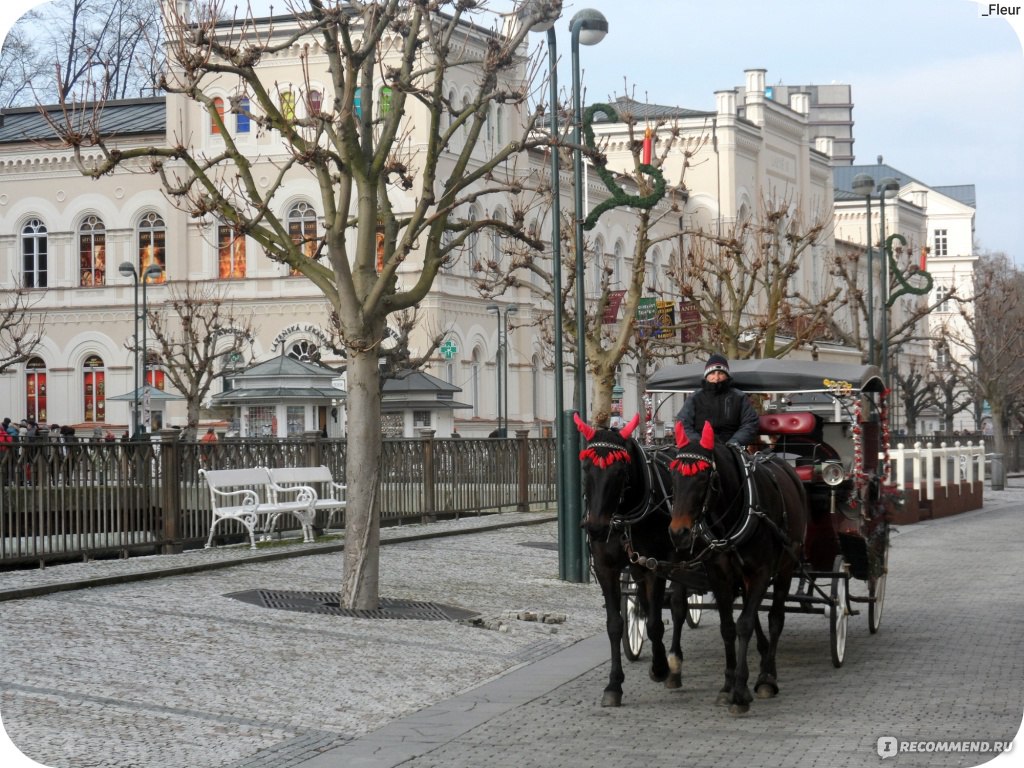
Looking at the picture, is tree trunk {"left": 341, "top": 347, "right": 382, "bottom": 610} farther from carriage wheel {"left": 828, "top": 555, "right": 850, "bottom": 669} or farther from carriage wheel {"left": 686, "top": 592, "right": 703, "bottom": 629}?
carriage wheel {"left": 828, "top": 555, "right": 850, "bottom": 669}

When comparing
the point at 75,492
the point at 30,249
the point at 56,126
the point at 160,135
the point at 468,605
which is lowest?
the point at 468,605

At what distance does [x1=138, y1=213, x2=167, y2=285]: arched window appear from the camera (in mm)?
59406

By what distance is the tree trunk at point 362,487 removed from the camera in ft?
49.8

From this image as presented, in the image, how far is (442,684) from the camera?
11.4 m

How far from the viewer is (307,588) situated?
1666cm

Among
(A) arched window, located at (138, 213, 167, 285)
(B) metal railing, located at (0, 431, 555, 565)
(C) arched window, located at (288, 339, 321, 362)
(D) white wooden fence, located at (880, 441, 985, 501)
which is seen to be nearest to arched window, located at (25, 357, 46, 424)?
(A) arched window, located at (138, 213, 167, 285)

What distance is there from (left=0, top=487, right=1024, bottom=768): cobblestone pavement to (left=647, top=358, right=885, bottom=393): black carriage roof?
227 cm

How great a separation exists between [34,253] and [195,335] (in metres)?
10.9

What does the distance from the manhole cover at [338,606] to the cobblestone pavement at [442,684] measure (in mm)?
314

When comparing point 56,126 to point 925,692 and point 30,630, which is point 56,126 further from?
point 925,692

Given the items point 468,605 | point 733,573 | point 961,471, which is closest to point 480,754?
point 733,573

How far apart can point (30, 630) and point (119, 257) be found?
1922 inches

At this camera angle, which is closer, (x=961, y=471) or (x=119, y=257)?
(x=961, y=471)

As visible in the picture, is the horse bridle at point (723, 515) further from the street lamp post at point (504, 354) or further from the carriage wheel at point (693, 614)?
the street lamp post at point (504, 354)
